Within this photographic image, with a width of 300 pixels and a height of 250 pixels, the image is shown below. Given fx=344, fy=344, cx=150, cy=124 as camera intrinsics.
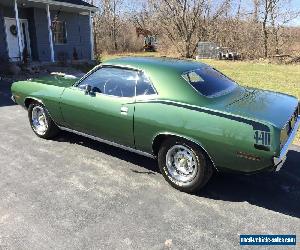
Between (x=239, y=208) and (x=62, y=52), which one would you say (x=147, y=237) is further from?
(x=62, y=52)

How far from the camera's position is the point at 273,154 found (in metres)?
3.63

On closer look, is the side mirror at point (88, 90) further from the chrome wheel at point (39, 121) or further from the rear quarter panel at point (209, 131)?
the chrome wheel at point (39, 121)

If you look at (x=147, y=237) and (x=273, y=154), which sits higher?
(x=273, y=154)

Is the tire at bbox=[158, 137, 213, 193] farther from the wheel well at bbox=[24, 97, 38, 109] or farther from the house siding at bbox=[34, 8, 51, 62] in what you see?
the house siding at bbox=[34, 8, 51, 62]

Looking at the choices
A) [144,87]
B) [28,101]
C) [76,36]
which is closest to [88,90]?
[144,87]

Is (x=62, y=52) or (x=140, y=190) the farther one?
(x=62, y=52)

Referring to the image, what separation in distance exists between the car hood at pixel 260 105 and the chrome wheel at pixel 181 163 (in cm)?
70

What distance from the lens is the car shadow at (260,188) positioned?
13.7 ft

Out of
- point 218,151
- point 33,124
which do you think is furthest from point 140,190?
point 33,124

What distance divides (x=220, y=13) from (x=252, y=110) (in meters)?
30.8

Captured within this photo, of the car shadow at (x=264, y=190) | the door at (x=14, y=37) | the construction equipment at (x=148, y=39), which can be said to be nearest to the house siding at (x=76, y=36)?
the door at (x=14, y=37)

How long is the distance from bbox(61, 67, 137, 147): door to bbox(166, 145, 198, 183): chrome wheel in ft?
2.11

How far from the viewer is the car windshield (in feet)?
15.0

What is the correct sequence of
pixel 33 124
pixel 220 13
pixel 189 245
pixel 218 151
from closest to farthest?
pixel 189 245 → pixel 218 151 → pixel 33 124 → pixel 220 13
